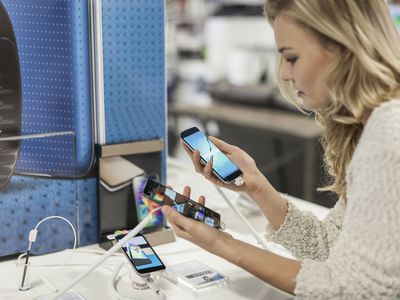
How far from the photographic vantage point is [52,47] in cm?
126

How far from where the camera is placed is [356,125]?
105 centimetres

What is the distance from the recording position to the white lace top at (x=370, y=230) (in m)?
0.84

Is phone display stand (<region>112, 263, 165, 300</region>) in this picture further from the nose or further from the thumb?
the nose

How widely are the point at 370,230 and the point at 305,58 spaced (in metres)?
0.32

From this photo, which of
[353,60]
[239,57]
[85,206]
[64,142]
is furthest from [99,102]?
[239,57]

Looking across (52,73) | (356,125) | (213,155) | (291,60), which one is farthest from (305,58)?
(52,73)

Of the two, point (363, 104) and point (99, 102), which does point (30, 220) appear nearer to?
point (99, 102)

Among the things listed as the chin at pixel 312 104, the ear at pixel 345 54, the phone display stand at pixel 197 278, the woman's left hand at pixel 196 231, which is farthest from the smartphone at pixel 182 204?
the ear at pixel 345 54

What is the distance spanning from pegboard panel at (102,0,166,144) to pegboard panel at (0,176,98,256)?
0.53 ft

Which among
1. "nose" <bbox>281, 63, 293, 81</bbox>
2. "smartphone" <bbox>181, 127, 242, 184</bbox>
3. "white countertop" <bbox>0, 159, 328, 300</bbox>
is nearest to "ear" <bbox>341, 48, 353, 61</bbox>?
"nose" <bbox>281, 63, 293, 81</bbox>

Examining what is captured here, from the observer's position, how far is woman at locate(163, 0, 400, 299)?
2.78 ft

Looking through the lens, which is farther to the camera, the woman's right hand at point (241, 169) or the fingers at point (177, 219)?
the woman's right hand at point (241, 169)

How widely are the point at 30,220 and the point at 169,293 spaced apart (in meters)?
0.40

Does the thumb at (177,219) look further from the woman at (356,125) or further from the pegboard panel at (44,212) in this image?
the pegboard panel at (44,212)
